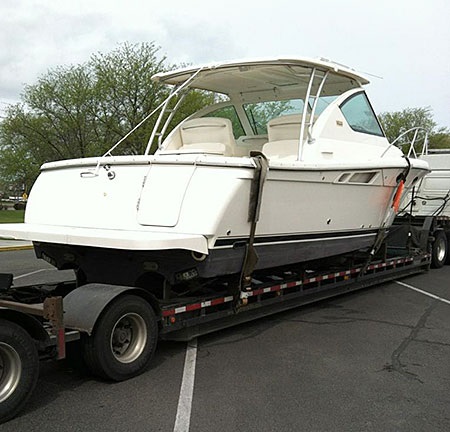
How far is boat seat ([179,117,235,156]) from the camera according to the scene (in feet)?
24.6

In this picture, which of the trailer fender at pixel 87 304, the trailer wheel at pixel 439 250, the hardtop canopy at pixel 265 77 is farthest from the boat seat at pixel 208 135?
the trailer wheel at pixel 439 250

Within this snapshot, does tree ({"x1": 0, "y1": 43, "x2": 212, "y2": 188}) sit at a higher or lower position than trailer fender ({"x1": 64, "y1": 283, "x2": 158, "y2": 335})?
higher

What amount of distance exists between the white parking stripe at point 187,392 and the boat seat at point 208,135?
115 inches

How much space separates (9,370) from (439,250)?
34.1 ft

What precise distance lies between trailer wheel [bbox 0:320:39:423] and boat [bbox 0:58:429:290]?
1.13 meters

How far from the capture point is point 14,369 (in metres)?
3.81

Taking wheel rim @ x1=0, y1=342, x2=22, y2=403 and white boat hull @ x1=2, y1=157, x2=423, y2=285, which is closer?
wheel rim @ x1=0, y1=342, x2=22, y2=403

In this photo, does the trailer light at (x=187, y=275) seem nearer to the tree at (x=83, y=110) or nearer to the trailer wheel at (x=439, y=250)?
the trailer wheel at (x=439, y=250)

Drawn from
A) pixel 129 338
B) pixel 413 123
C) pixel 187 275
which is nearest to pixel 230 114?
pixel 187 275

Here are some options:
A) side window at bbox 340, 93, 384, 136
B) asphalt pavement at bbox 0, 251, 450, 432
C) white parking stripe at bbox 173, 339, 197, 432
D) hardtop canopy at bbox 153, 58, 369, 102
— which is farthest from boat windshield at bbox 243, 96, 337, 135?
white parking stripe at bbox 173, 339, 197, 432

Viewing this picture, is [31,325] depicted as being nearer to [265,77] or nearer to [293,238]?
[293,238]

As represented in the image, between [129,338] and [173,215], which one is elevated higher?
[173,215]

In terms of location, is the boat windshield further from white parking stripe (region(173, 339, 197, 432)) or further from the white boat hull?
white parking stripe (region(173, 339, 197, 432))

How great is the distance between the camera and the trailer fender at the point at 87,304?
4.41 metres
